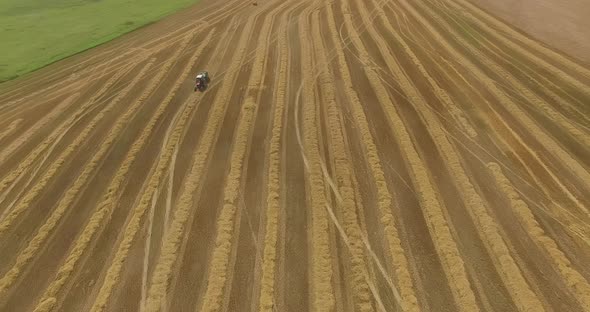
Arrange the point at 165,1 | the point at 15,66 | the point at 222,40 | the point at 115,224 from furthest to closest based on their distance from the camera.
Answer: the point at 165,1 → the point at 222,40 → the point at 15,66 → the point at 115,224

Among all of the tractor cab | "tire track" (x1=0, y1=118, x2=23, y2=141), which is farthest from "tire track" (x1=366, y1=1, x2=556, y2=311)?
"tire track" (x1=0, y1=118, x2=23, y2=141)

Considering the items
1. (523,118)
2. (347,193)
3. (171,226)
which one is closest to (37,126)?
(171,226)

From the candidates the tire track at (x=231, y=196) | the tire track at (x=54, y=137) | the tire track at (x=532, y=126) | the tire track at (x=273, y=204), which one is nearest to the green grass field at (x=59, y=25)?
the tire track at (x=54, y=137)

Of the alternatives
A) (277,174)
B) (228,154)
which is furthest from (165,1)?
(277,174)

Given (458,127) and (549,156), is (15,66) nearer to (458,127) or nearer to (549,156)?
(458,127)

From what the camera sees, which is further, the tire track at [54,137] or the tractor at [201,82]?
the tractor at [201,82]

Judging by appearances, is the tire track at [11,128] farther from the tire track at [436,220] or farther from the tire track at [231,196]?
the tire track at [436,220]
